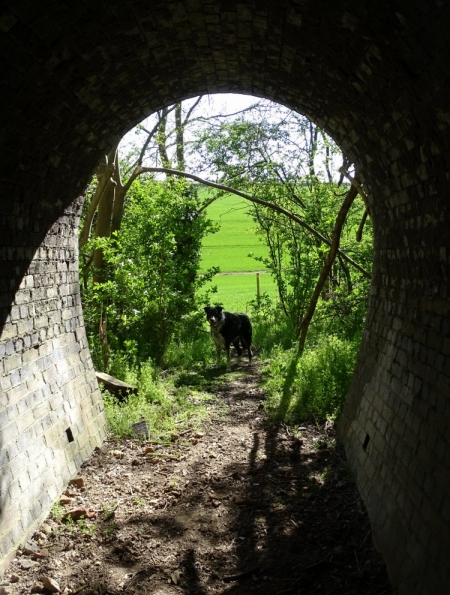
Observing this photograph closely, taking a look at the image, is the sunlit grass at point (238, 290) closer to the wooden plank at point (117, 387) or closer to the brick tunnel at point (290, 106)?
the wooden plank at point (117, 387)

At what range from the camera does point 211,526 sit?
16.2 feet

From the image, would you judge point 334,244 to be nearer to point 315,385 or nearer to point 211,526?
point 315,385

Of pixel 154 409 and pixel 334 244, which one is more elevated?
pixel 334 244

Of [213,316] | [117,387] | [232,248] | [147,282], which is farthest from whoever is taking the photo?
[232,248]

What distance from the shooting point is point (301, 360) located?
28.9 ft

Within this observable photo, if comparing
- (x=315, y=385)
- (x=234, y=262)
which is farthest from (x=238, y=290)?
(x=315, y=385)

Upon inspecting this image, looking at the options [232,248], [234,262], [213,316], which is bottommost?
[213,316]

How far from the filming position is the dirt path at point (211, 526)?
13.4ft

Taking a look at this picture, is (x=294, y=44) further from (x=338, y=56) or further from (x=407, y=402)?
(x=407, y=402)

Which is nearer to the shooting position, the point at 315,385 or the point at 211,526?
the point at 211,526

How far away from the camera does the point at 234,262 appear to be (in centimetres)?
3034

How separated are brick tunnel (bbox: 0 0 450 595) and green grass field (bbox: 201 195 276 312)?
10805 mm

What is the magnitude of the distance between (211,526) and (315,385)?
3.45 m

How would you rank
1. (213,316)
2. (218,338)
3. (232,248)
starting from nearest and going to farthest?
1. (213,316)
2. (218,338)
3. (232,248)
